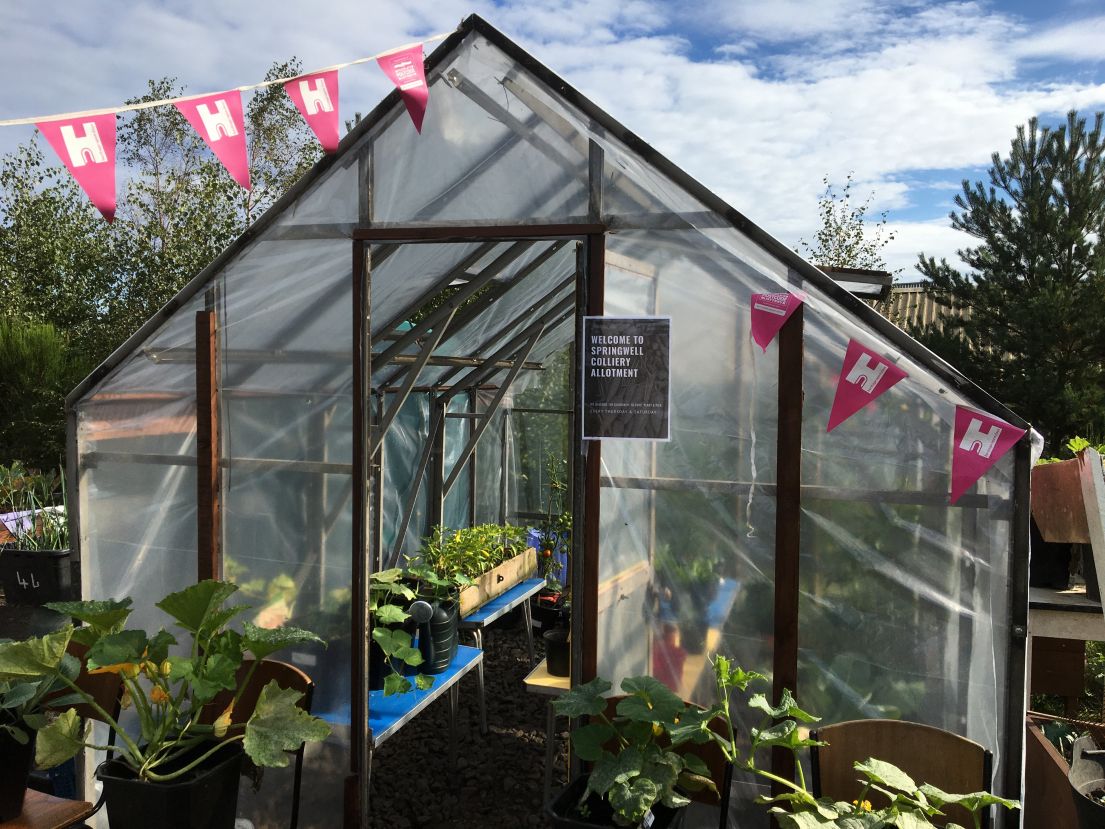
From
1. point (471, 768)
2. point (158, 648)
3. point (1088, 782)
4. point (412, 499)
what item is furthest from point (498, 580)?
point (1088, 782)

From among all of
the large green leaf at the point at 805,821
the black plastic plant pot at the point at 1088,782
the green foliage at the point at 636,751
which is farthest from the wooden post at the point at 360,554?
the black plastic plant pot at the point at 1088,782

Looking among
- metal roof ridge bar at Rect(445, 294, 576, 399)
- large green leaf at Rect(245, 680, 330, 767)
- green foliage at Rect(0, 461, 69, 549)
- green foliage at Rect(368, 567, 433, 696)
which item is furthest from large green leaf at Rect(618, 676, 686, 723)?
metal roof ridge bar at Rect(445, 294, 576, 399)

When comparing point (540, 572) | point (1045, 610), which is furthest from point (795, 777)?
point (540, 572)

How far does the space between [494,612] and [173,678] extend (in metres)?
2.61

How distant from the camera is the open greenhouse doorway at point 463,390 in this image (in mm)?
3008

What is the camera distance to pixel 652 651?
113 inches

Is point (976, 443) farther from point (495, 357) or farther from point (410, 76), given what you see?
point (495, 357)

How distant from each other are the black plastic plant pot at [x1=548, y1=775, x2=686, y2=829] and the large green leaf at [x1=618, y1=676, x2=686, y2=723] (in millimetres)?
279

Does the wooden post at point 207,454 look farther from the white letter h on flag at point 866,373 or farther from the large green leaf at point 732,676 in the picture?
the white letter h on flag at point 866,373

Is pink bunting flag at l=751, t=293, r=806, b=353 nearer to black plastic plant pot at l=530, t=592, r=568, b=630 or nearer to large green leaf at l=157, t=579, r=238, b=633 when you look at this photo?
large green leaf at l=157, t=579, r=238, b=633

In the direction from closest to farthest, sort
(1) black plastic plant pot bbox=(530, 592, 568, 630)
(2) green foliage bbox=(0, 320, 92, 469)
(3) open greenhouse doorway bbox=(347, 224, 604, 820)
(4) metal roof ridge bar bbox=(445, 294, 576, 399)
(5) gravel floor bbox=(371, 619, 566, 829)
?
(3) open greenhouse doorway bbox=(347, 224, 604, 820) < (5) gravel floor bbox=(371, 619, 566, 829) < (1) black plastic plant pot bbox=(530, 592, 568, 630) < (4) metal roof ridge bar bbox=(445, 294, 576, 399) < (2) green foliage bbox=(0, 320, 92, 469)

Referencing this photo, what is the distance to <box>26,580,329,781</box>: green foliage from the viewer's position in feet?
7.26

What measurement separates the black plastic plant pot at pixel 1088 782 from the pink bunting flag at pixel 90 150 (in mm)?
3286

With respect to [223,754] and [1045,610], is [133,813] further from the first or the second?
[1045,610]
